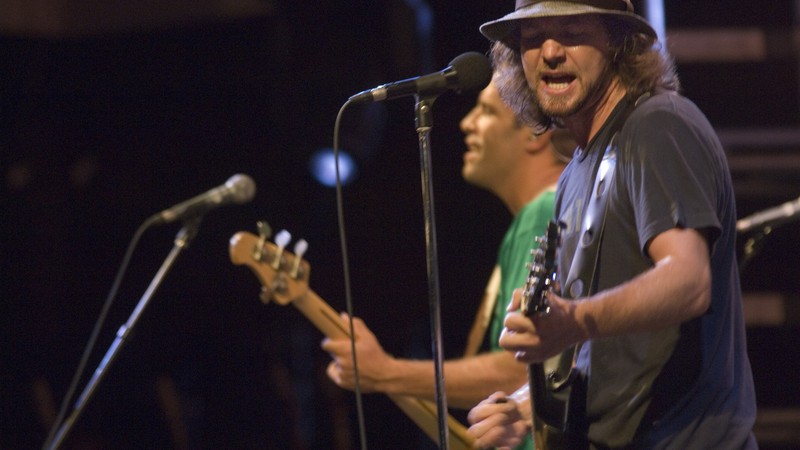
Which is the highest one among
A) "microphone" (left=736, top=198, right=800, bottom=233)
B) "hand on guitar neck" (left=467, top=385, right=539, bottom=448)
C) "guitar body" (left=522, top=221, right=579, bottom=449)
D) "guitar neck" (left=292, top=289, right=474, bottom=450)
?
"microphone" (left=736, top=198, right=800, bottom=233)

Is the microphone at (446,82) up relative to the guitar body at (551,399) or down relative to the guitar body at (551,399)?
up

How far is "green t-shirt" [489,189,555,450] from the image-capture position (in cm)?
318

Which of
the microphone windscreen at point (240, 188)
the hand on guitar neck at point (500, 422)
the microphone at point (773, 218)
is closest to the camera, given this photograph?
the hand on guitar neck at point (500, 422)

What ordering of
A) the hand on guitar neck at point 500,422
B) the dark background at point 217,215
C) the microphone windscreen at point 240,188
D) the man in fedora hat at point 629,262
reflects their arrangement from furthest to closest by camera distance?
the dark background at point 217,215 < the microphone windscreen at point 240,188 < the hand on guitar neck at point 500,422 < the man in fedora hat at point 629,262

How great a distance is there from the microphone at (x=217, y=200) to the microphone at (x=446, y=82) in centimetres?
117

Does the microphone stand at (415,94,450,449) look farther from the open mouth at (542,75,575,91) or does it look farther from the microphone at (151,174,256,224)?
the microphone at (151,174,256,224)

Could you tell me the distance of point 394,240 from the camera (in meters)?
6.07

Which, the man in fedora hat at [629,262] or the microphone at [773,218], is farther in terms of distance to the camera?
the microphone at [773,218]

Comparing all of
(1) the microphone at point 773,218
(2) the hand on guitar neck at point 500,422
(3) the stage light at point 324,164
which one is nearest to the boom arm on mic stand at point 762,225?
(1) the microphone at point 773,218

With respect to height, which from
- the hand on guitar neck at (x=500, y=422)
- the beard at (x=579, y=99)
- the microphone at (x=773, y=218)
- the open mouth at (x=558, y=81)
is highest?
the open mouth at (x=558, y=81)

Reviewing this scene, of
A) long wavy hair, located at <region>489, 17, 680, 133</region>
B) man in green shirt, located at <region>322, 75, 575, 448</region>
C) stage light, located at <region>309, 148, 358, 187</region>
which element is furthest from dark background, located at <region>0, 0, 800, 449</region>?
long wavy hair, located at <region>489, 17, 680, 133</region>

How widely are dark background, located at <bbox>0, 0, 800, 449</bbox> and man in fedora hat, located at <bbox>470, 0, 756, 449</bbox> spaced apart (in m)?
3.33

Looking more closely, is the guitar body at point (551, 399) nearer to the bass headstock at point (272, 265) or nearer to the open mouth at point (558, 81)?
the open mouth at point (558, 81)

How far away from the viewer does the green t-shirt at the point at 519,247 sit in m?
3.18
